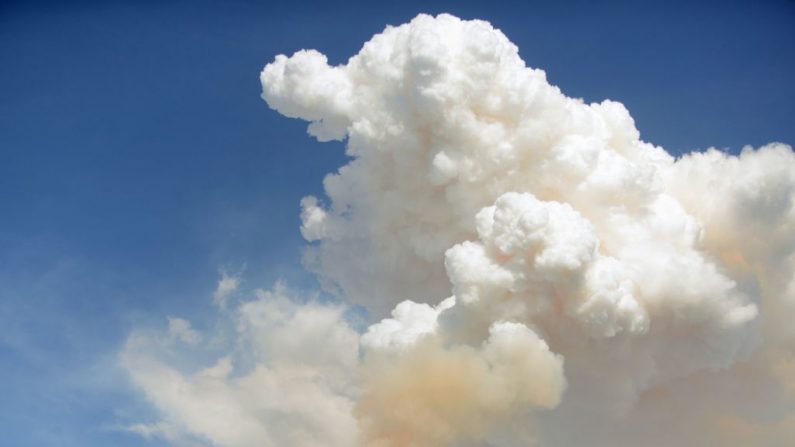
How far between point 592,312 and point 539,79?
17.4 meters

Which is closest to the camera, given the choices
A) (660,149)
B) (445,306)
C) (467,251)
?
(467,251)

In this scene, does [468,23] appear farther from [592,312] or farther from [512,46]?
[592,312]

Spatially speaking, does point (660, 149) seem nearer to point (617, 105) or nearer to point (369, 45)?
point (617, 105)

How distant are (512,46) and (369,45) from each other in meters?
10.8

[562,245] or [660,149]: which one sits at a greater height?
[660,149]

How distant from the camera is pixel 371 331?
5534 cm

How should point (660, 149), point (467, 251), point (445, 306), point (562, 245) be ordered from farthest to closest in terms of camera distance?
point (660, 149) < point (445, 306) < point (467, 251) < point (562, 245)

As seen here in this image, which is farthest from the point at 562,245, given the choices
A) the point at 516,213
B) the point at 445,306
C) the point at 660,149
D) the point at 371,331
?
the point at 660,149

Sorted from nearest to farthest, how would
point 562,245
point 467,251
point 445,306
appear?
1. point 562,245
2. point 467,251
3. point 445,306

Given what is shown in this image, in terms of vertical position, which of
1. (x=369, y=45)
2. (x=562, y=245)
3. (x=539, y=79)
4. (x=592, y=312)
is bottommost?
(x=592, y=312)

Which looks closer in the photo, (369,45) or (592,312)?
(592,312)

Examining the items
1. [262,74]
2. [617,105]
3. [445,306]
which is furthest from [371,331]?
[617,105]

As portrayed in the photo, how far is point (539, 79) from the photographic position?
54.8m

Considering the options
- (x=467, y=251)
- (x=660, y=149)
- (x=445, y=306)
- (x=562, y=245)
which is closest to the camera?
(x=562, y=245)
